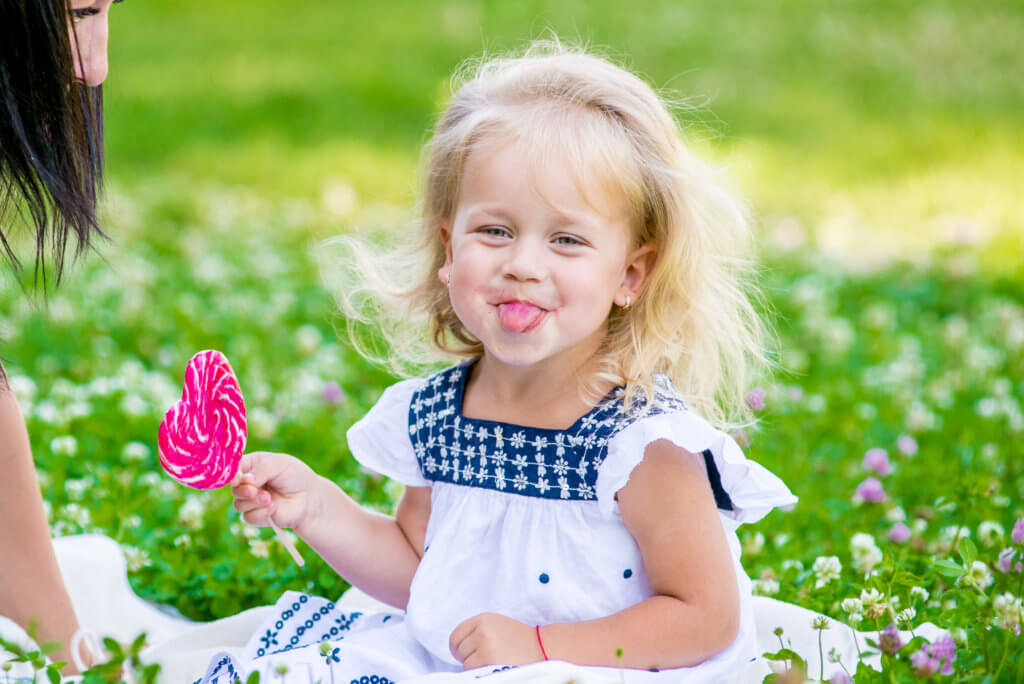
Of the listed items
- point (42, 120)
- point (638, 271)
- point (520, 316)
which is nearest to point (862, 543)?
point (638, 271)

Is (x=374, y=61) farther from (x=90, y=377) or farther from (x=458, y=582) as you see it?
(x=458, y=582)

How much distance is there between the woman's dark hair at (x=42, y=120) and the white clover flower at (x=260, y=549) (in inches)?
37.9

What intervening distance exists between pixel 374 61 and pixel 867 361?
6891mm

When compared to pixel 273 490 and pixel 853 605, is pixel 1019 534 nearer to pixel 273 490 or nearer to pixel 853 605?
pixel 853 605

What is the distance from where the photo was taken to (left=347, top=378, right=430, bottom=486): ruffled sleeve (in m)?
2.60

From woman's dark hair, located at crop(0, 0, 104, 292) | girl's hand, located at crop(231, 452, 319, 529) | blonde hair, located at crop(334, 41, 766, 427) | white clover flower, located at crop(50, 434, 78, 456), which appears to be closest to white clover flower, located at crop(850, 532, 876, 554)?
blonde hair, located at crop(334, 41, 766, 427)

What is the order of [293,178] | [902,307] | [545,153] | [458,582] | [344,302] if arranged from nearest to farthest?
[545,153] < [458,582] < [344,302] < [902,307] < [293,178]

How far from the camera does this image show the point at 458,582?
2398 millimetres

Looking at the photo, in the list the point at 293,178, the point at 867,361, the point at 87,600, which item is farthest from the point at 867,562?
the point at 293,178

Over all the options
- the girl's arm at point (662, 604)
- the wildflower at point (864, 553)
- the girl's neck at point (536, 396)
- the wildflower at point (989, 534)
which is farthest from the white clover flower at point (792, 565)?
the girl's neck at point (536, 396)

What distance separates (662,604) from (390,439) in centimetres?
69

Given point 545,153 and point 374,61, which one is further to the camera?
point 374,61

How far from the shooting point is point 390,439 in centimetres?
262

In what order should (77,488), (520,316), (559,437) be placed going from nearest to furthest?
(520,316) < (559,437) < (77,488)
